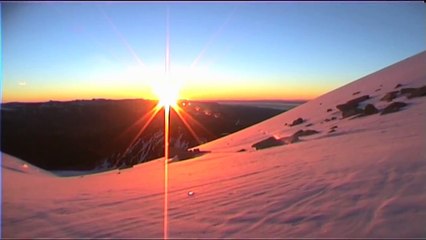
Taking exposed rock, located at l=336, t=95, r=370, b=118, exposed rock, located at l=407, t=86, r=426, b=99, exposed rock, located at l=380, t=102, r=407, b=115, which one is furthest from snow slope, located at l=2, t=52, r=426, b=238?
exposed rock, located at l=336, t=95, r=370, b=118

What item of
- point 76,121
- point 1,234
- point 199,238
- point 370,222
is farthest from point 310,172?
point 76,121

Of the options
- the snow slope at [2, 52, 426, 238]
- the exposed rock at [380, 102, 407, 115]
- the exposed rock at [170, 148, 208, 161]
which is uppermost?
the exposed rock at [380, 102, 407, 115]

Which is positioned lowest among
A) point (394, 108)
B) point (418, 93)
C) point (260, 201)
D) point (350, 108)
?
point (260, 201)

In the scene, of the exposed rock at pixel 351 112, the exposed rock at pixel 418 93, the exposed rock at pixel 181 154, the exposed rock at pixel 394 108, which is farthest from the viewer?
the exposed rock at pixel 351 112

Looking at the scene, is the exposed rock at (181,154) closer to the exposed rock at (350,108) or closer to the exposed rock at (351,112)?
the exposed rock at (351,112)

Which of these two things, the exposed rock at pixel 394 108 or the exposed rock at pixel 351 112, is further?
the exposed rock at pixel 351 112

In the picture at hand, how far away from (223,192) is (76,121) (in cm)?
1870

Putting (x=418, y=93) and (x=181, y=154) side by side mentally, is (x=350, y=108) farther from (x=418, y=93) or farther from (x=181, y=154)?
(x=181, y=154)

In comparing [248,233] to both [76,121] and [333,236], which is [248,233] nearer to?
[333,236]

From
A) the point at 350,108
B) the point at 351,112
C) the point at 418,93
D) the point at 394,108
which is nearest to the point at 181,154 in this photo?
the point at 351,112

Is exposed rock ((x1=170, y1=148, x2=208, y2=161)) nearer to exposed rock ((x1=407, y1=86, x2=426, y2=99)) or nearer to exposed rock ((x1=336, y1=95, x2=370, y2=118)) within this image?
exposed rock ((x1=336, y1=95, x2=370, y2=118))

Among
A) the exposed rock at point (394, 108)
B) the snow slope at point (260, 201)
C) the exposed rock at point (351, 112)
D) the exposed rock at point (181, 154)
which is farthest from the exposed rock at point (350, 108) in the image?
the snow slope at point (260, 201)

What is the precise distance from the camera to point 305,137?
40.9ft

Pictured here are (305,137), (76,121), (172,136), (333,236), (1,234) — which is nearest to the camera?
(333,236)
